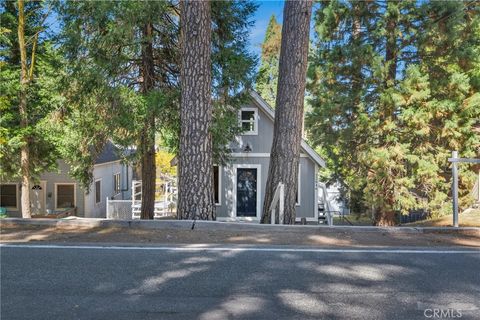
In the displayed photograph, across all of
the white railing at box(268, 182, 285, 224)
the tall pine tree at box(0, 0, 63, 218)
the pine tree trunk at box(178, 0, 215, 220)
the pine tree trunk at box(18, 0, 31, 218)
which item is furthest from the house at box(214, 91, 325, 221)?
the pine tree trunk at box(178, 0, 215, 220)

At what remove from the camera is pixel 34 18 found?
15.1 meters

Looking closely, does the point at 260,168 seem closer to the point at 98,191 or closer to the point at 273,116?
the point at 273,116

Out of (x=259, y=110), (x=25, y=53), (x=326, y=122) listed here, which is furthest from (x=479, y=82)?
(x=25, y=53)

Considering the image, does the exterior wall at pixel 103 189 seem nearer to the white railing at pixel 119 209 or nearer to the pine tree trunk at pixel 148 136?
the white railing at pixel 119 209

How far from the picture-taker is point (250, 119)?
1672cm

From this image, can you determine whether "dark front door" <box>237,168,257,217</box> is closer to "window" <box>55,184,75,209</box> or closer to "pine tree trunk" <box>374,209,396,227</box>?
"pine tree trunk" <box>374,209,396,227</box>

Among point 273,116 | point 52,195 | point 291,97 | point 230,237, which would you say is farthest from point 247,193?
point 230,237

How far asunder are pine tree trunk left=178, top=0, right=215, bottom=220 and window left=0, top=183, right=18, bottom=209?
14452 mm

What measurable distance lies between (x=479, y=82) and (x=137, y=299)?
586 inches

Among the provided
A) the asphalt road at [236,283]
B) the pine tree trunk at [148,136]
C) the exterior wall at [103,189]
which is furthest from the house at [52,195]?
the asphalt road at [236,283]

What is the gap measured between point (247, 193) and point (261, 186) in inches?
26.3

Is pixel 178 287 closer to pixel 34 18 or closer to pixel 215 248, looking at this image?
pixel 215 248

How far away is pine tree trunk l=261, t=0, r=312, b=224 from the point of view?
8.57 meters

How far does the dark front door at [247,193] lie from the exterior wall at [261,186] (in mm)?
205
